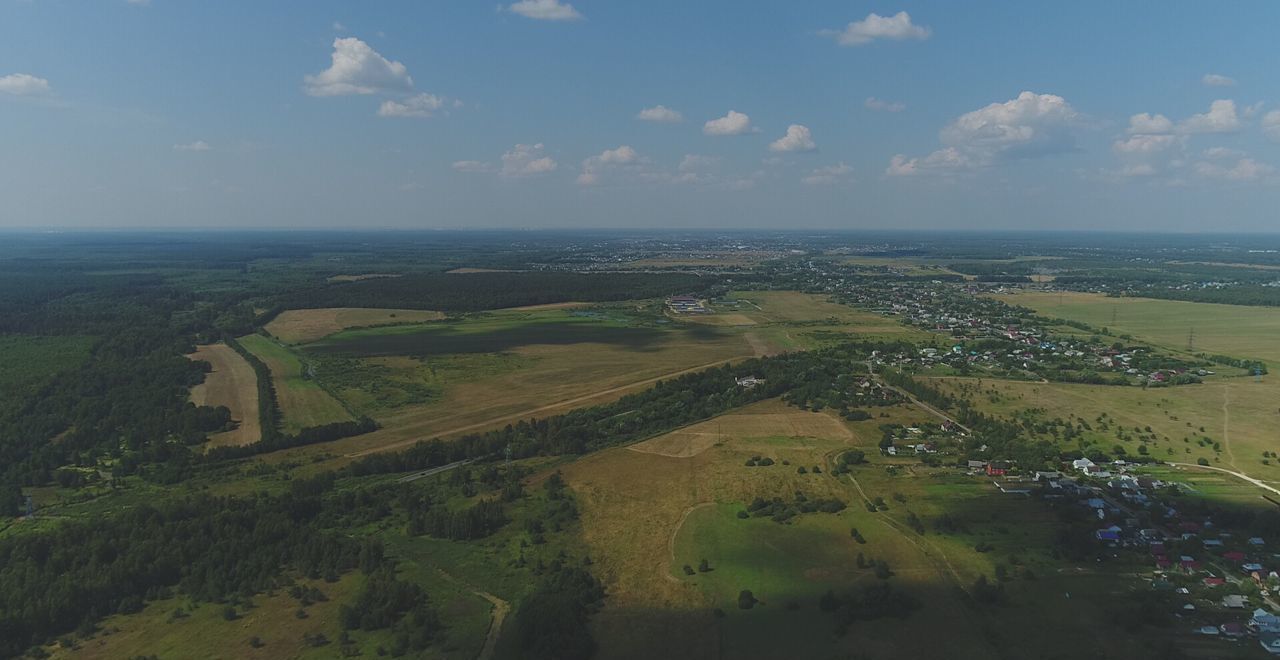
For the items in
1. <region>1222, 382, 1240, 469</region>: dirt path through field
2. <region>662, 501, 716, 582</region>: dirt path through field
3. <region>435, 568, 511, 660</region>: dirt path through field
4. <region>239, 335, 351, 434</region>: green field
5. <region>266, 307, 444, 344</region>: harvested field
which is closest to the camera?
<region>435, 568, 511, 660</region>: dirt path through field

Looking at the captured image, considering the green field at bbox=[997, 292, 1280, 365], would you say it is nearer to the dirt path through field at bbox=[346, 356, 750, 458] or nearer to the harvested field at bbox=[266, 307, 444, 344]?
the dirt path through field at bbox=[346, 356, 750, 458]

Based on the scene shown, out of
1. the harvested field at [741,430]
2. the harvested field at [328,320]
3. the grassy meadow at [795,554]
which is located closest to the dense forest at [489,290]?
the harvested field at [328,320]

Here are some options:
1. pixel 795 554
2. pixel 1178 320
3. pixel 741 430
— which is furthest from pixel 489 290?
pixel 795 554

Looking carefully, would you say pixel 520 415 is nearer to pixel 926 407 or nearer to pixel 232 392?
pixel 232 392

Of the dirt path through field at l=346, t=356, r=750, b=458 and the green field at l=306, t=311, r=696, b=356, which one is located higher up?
the green field at l=306, t=311, r=696, b=356

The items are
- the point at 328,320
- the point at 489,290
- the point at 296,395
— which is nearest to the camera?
the point at 296,395

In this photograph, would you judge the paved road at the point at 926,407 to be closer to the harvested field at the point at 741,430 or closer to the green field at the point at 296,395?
the harvested field at the point at 741,430

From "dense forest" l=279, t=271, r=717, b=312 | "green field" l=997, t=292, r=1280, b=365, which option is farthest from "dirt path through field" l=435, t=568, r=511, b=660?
"dense forest" l=279, t=271, r=717, b=312
